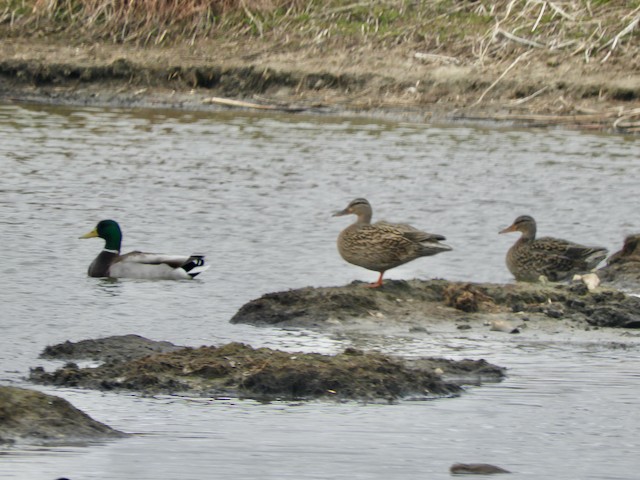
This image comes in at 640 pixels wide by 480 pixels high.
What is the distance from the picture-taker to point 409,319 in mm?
10586

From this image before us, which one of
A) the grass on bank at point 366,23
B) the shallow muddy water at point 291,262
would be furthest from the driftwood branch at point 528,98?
the shallow muddy water at point 291,262

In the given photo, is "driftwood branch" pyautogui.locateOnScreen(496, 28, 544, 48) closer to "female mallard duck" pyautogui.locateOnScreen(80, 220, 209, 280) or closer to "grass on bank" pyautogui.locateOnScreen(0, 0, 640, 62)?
"grass on bank" pyautogui.locateOnScreen(0, 0, 640, 62)

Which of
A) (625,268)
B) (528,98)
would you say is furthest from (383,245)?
(528,98)

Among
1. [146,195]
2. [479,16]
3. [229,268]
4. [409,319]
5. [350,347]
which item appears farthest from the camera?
[479,16]

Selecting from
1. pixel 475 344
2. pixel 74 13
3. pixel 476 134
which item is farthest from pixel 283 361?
pixel 74 13

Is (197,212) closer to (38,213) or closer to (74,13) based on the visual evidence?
(38,213)

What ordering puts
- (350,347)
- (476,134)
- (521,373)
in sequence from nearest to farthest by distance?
(521,373)
(350,347)
(476,134)

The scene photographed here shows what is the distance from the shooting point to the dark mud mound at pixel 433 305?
34.5ft

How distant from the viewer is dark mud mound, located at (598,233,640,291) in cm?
1228

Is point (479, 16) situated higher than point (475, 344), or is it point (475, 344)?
point (479, 16)

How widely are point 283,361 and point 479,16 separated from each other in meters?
15.0

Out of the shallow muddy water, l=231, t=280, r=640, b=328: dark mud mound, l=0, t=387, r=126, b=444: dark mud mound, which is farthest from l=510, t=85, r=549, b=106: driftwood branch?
l=0, t=387, r=126, b=444: dark mud mound

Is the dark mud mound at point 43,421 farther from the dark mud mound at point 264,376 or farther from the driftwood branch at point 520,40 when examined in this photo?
the driftwood branch at point 520,40

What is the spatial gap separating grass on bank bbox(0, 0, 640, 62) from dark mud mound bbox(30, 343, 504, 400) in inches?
528
